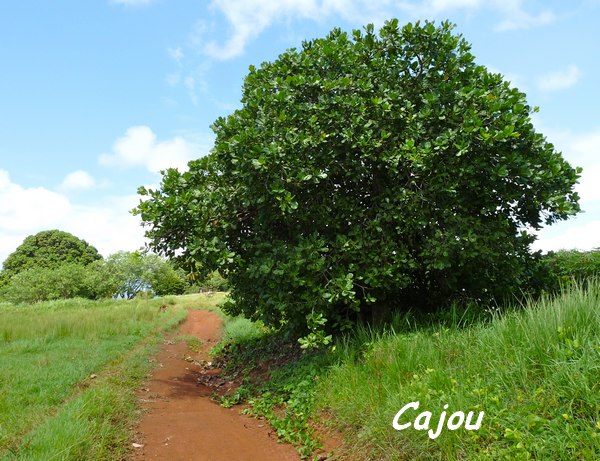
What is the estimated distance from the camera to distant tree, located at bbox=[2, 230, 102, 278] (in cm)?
5538

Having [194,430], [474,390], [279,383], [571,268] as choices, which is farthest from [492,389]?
[571,268]

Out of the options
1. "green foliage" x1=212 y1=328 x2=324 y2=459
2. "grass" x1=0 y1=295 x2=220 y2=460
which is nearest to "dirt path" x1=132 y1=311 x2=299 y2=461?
"green foliage" x1=212 y1=328 x2=324 y2=459

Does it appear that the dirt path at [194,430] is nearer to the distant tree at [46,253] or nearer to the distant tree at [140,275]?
the distant tree at [140,275]

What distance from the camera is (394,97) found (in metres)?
7.45

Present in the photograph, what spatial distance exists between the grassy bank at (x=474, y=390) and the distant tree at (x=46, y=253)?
5682 centimetres

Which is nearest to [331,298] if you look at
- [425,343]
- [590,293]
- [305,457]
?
[425,343]

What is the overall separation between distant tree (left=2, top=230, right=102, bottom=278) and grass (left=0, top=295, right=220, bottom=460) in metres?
46.3

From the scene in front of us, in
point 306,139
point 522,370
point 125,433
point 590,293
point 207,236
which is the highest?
point 306,139

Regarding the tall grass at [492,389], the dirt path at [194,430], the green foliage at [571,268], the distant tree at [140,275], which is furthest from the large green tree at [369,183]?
the distant tree at [140,275]

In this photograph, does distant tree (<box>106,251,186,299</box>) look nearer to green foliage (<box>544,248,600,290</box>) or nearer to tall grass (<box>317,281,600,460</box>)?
green foliage (<box>544,248,600,290</box>)

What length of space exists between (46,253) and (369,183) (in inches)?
2356

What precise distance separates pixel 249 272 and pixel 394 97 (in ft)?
13.6

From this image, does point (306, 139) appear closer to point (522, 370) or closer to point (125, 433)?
point (522, 370)

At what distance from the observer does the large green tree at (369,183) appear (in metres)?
7.14
